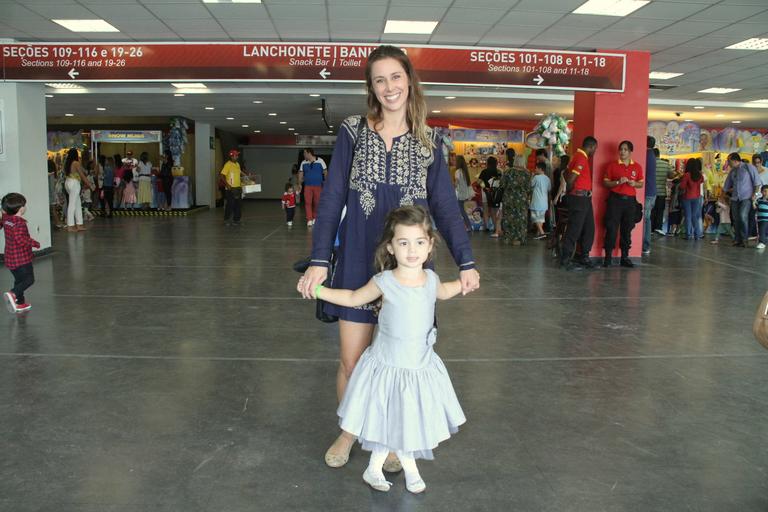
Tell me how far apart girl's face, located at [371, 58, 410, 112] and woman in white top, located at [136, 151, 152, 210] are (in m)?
18.2

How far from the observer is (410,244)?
7.68 ft

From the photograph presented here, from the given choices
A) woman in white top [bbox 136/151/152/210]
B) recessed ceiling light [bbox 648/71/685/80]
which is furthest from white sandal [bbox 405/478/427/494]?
woman in white top [bbox 136/151/152/210]

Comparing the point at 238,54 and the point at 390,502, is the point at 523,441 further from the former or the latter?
the point at 238,54

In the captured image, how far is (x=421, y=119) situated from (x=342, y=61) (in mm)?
5367

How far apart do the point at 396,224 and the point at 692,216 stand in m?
11.4

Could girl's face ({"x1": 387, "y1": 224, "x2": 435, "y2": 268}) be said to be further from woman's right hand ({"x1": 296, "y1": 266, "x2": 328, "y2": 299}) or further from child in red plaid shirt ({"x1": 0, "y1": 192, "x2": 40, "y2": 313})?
child in red plaid shirt ({"x1": 0, "y1": 192, "x2": 40, "y2": 313})

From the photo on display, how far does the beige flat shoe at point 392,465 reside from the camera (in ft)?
8.64

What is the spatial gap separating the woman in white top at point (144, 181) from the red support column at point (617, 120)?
Answer: 46.2ft

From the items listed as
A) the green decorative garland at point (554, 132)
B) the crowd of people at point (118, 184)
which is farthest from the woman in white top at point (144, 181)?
the green decorative garland at point (554, 132)

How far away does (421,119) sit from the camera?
255cm

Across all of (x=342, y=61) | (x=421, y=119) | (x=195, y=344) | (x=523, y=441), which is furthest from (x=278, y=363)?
(x=342, y=61)

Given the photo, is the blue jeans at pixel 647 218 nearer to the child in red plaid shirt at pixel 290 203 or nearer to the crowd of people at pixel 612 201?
the crowd of people at pixel 612 201

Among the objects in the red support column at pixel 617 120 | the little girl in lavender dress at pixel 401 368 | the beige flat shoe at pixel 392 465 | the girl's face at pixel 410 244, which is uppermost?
the red support column at pixel 617 120

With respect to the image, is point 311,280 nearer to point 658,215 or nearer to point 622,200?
point 622,200
